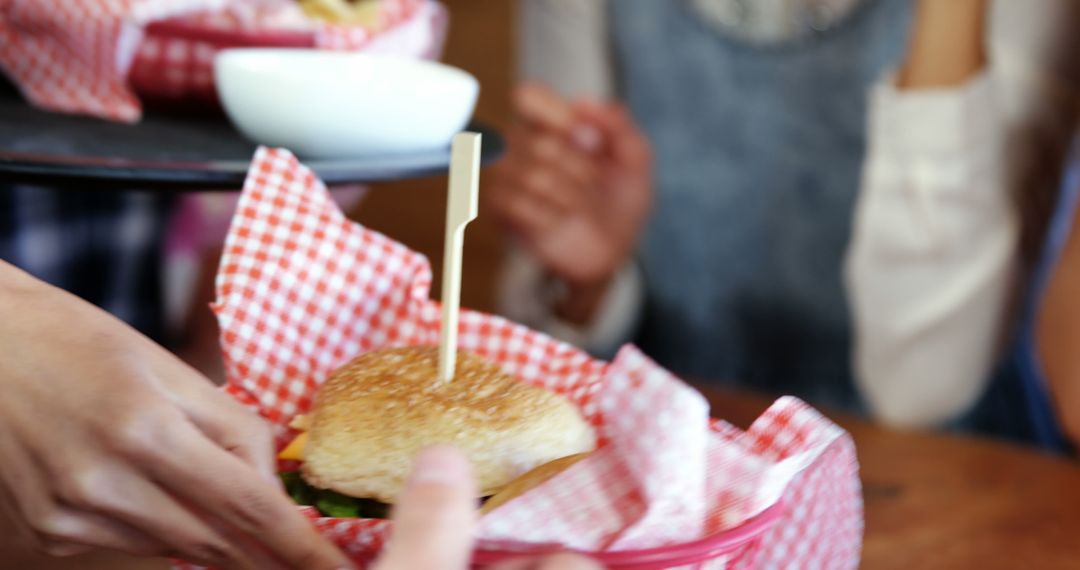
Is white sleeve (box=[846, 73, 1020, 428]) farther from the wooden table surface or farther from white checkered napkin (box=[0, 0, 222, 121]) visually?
white checkered napkin (box=[0, 0, 222, 121])

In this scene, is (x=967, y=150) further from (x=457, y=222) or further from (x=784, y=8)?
(x=457, y=222)

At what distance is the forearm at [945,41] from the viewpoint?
1.03m

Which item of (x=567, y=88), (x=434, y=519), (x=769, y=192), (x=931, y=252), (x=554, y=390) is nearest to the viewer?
(x=434, y=519)

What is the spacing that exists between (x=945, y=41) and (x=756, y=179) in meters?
0.31

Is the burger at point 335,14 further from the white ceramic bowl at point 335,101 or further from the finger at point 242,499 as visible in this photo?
the finger at point 242,499

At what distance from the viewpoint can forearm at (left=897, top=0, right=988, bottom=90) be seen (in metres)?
1.03

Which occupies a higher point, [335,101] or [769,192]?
[335,101]

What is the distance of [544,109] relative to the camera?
3.59 ft

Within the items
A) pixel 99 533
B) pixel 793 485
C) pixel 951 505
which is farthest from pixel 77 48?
pixel 951 505

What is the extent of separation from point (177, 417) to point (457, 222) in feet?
0.35

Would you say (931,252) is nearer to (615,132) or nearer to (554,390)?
(615,132)

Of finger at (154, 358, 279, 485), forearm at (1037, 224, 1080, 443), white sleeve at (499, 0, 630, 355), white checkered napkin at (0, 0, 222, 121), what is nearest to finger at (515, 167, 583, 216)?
white sleeve at (499, 0, 630, 355)

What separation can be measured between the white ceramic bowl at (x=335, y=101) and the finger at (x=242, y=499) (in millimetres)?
250

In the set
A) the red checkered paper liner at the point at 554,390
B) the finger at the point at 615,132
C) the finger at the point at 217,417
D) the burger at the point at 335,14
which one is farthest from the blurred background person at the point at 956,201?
the finger at the point at 217,417
